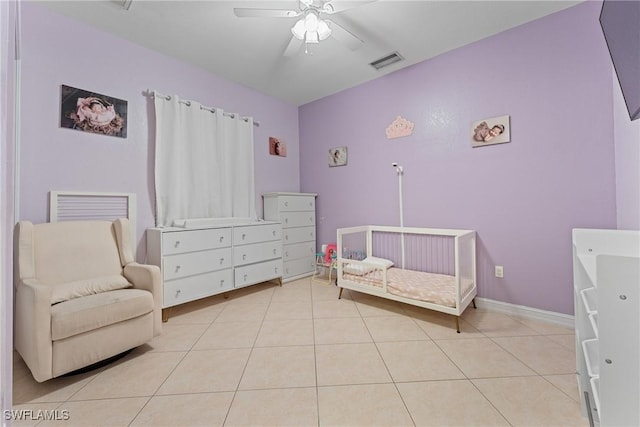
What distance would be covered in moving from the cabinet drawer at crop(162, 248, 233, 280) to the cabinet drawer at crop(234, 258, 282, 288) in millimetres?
188

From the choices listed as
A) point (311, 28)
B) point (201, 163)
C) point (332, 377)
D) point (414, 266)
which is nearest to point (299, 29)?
point (311, 28)

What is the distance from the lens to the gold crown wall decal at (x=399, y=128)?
2.91 metres

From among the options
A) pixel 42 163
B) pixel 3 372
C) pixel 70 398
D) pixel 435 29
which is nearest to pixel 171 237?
pixel 42 163

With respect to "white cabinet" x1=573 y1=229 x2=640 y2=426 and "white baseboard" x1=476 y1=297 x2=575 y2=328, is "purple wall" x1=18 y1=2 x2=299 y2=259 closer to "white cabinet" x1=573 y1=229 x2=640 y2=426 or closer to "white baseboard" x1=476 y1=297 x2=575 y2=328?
"white cabinet" x1=573 y1=229 x2=640 y2=426

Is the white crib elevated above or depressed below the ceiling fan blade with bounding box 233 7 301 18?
below

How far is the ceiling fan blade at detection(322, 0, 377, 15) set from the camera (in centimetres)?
165

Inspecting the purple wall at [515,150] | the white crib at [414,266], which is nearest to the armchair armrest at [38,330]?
the white crib at [414,266]

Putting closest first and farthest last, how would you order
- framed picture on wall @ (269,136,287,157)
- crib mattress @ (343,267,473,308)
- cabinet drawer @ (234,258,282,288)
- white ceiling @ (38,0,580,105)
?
white ceiling @ (38,0,580,105) → crib mattress @ (343,267,473,308) → cabinet drawer @ (234,258,282,288) → framed picture on wall @ (269,136,287,157)

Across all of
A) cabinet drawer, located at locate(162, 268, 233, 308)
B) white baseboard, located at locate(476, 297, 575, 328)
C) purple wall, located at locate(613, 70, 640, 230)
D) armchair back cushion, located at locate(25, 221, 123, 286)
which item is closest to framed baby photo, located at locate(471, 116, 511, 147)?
purple wall, located at locate(613, 70, 640, 230)

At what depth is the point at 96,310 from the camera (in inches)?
59.6

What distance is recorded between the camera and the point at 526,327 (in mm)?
2053

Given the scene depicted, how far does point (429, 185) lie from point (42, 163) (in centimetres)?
341

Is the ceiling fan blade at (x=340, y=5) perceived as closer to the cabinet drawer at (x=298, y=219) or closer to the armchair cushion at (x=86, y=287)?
the cabinet drawer at (x=298, y=219)

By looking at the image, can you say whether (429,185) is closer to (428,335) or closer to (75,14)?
(428,335)
